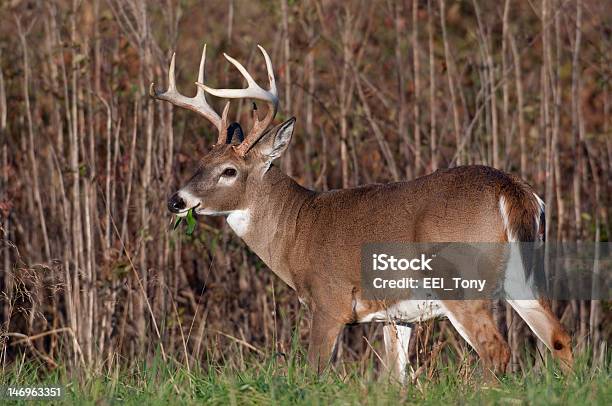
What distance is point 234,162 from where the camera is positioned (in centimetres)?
599

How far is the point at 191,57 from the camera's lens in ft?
30.5

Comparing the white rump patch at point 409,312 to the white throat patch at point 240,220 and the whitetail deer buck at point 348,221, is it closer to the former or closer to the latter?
the whitetail deer buck at point 348,221

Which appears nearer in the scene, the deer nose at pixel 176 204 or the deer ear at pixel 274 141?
the deer nose at pixel 176 204

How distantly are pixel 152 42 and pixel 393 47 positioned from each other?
7.98ft

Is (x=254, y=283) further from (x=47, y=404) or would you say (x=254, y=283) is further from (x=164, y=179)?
(x=47, y=404)

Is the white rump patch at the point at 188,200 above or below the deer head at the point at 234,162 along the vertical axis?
below

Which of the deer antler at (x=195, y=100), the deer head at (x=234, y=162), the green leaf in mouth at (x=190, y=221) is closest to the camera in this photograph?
the green leaf in mouth at (x=190, y=221)

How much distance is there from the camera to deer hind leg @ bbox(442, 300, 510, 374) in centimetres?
496

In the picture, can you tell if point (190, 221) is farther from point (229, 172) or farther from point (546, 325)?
point (546, 325)

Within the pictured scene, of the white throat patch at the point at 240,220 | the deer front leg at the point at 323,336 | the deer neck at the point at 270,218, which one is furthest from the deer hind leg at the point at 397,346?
the white throat patch at the point at 240,220

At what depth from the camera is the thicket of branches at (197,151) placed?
7004mm

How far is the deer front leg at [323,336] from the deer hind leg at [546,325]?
3.17 feet

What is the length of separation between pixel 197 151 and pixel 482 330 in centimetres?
342

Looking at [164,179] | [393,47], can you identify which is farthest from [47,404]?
[393,47]
